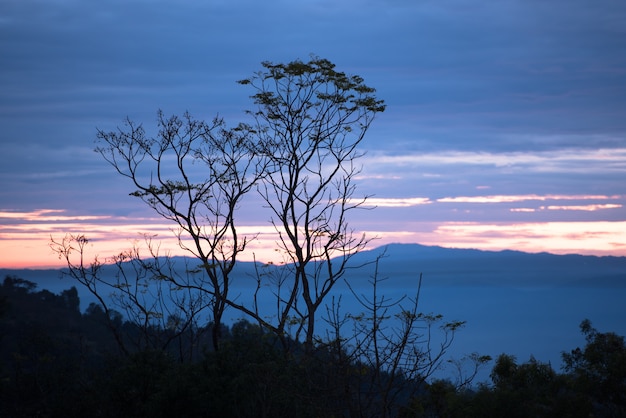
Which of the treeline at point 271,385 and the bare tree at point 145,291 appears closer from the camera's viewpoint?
the treeline at point 271,385

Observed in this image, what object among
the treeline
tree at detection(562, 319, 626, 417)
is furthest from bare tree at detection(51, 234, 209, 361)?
tree at detection(562, 319, 626, 417)

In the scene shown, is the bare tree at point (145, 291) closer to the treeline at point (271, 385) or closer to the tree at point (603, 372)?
the treeline at point (271, 385)

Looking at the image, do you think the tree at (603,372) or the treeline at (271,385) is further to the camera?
the tree at (603,372)

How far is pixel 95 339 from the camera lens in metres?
44.3

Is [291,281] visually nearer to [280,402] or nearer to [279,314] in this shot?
[279,314]

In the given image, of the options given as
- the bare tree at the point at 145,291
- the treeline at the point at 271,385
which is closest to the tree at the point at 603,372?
the treeline at the point at 271,385

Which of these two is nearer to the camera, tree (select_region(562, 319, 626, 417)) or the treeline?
the treeline

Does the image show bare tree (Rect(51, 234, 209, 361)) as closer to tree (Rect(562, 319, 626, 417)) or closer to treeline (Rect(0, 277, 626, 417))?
treeline (Rect(0, 277, 626, 417))

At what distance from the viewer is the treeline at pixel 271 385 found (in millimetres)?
6926

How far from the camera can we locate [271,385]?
8.60 m

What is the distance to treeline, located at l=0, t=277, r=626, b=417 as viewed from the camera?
6926 mm

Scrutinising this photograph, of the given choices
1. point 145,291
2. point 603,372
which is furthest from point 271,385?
point 603,372

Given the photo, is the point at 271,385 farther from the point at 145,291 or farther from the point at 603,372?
the point at 603,372

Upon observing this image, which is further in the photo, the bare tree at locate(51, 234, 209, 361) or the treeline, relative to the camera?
the bare tree at locate(51, 234, 209, 361)
